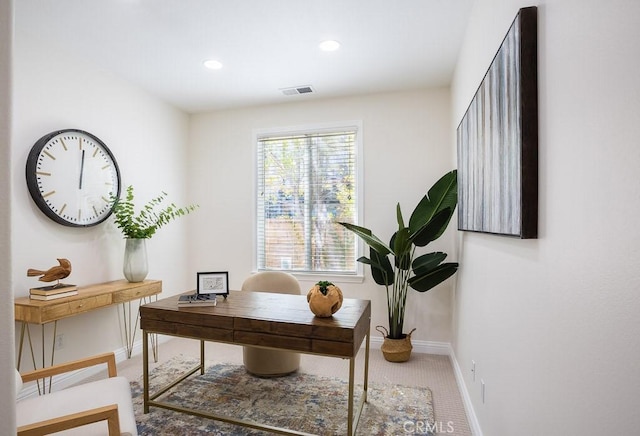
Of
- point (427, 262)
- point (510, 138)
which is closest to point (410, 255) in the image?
Answer: point (427, 262)

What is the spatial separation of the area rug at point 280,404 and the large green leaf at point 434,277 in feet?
2.86

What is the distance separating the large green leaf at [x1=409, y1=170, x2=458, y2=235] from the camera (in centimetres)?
292

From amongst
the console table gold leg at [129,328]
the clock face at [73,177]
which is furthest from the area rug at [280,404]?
the clock face at [73,177]

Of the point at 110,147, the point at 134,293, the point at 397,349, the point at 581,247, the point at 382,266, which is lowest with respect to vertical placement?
the point at 397,349

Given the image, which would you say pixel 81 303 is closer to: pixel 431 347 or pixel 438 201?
pixel 438 201

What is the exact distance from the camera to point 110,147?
3.36 meters

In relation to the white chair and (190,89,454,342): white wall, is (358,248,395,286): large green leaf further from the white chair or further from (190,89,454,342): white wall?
the white chair

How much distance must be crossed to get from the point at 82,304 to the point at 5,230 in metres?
2.25

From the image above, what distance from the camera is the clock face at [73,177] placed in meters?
2.67

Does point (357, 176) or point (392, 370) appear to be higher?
point (357, 176)

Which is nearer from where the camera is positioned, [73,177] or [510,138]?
[510,138]

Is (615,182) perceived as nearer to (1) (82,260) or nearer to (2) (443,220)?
(2) (443,220)

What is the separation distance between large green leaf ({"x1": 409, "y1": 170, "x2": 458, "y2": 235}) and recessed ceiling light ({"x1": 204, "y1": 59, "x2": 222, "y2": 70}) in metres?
2.24

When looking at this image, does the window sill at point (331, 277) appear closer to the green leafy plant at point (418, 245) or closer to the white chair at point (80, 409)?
the green leafy plant at point (418, 245)
